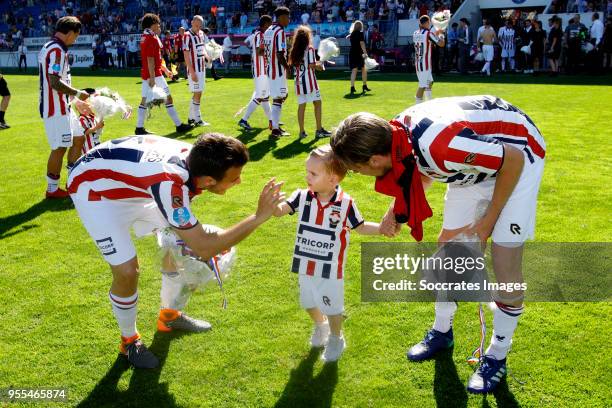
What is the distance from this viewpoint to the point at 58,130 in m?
7.44

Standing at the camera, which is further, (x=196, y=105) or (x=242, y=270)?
(x=196, y=105)

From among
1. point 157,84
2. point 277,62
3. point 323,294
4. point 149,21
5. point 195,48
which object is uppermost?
point 149,21

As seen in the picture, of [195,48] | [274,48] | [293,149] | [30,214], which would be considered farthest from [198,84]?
[30,214]

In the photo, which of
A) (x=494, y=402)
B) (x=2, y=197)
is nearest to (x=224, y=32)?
(x=2, y=197)

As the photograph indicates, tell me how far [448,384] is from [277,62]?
8.66 m

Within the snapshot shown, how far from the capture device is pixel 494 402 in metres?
3.23

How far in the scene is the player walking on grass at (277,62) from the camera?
10.4 m

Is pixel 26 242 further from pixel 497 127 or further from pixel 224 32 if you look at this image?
pixel 224 32

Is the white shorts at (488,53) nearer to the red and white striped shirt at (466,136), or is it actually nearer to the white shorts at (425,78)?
the white shorts at (425,78)

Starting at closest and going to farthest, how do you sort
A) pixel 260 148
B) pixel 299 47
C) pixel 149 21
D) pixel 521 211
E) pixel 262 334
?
1. pixel 521 211
2. pixel 262 334
3. pixel 260 148
4. pixel 299 47
5. pixel 149 21

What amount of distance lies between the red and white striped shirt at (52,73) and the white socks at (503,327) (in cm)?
656

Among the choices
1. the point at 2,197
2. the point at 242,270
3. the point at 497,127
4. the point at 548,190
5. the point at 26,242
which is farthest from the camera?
the point at 2,197

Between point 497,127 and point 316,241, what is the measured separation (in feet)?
4.31

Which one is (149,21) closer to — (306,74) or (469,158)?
(306,74)
